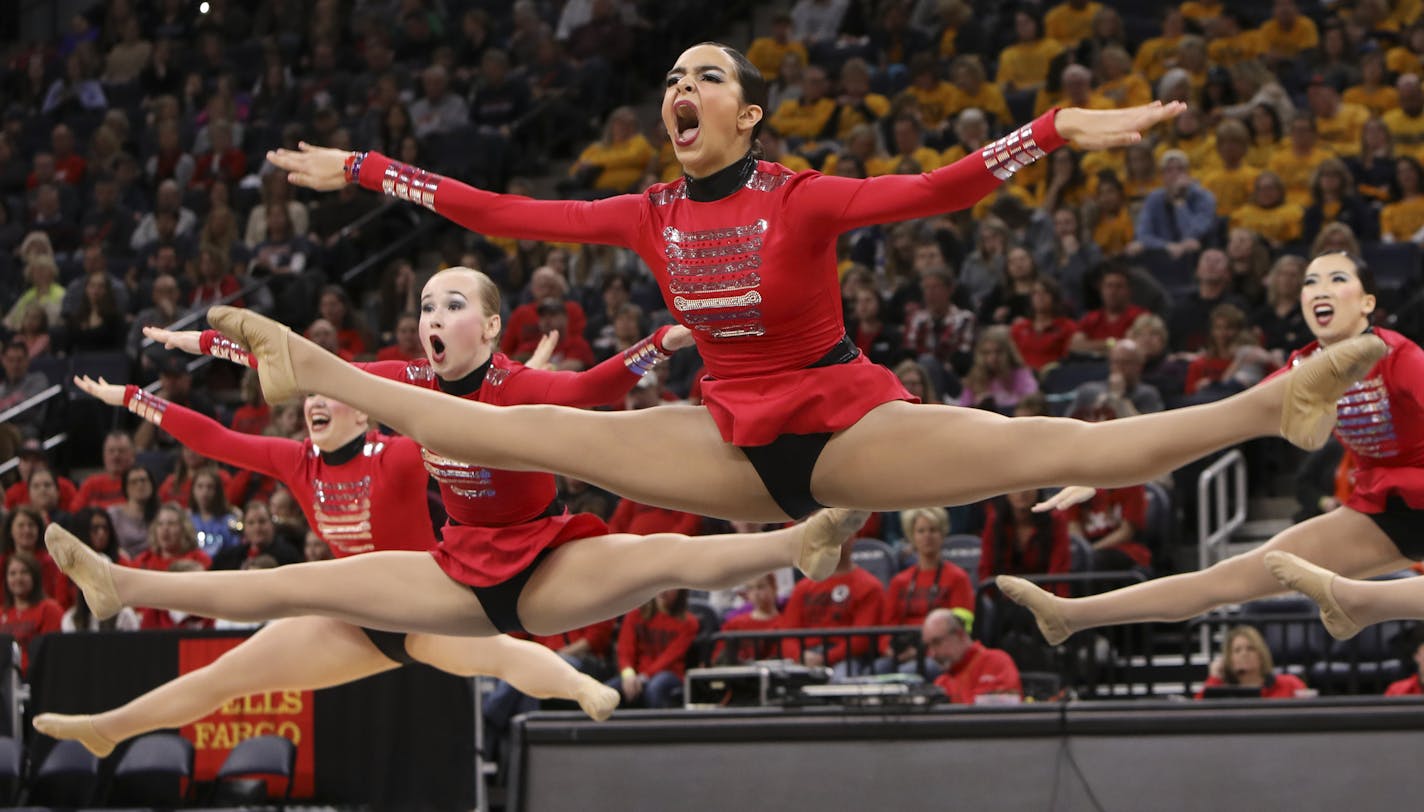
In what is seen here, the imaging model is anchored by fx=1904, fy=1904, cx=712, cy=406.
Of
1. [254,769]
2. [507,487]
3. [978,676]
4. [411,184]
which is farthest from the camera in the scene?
[254,769]

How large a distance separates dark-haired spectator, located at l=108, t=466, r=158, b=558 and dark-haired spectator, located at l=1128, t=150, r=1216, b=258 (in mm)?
5513

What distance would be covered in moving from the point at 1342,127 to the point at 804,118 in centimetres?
346

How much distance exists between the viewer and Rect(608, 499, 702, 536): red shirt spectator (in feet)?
29.6

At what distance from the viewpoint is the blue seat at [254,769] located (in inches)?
324

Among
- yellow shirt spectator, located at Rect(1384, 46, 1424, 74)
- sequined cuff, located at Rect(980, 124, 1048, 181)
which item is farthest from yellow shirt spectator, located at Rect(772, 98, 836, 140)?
sequined cuff, located at Rect(980, 124, 1048, 181)

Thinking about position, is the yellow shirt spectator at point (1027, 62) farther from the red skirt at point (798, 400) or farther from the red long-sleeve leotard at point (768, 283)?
the red skirt at point (798, 400)

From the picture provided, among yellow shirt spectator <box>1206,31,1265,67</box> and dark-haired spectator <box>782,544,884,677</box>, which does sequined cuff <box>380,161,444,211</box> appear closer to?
dark-haired spectator <box>782,544,884,677</box>

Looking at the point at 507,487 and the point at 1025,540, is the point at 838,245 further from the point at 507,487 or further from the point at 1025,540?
the point at 507,487

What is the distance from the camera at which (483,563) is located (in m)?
5.48

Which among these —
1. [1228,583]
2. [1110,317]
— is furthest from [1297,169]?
[1228,583]

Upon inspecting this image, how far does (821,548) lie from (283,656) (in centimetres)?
201

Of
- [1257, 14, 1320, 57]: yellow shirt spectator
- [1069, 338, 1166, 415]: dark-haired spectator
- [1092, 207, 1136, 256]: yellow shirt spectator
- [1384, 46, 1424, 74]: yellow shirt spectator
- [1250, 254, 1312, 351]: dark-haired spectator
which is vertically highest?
[1257, 14, 1320, 57]: yellow shirt spectator

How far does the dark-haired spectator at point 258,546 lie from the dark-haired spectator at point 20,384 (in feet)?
11.2

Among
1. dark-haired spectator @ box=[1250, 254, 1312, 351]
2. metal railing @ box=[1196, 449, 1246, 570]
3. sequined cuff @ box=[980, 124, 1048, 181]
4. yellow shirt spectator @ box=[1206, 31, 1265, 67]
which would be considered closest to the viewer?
sequined cuff @ box=[980, 124, 1048, 181]
